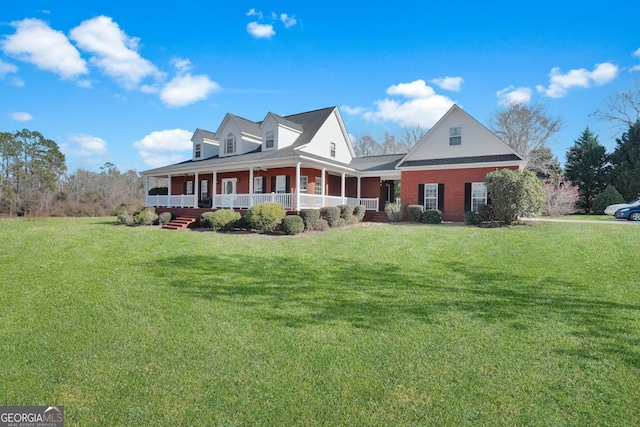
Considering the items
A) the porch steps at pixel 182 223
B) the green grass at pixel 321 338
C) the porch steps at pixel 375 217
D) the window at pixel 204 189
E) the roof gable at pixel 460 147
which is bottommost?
the green grass at pixel 321 338

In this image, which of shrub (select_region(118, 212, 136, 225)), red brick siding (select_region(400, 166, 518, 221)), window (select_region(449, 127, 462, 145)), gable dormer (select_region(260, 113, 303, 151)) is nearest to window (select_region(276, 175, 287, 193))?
gable dormer (select_region(260, 113, 303, 151))

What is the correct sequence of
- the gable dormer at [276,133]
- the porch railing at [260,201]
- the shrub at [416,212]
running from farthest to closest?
the gable dormer at [276,133], the shrub at [416,212], the porch railing at [260,201]

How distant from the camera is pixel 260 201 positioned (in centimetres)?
1917

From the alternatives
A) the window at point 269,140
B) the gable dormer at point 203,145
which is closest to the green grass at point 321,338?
the window at point 269,140

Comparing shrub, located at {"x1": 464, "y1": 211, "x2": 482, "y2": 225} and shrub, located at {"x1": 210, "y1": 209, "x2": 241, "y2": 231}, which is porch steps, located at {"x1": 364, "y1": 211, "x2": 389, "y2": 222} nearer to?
shrub, located at {"x1": 464, "y1": 211, "x2": 482, "y2": 225}

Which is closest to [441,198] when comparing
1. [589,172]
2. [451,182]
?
[451,182]

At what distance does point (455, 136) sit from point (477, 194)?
397cm

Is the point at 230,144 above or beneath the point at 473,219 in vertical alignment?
above

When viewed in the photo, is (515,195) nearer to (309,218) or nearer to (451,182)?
(451,182)

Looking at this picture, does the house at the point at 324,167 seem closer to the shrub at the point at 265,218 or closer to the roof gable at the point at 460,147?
the roof gable at the point at 460,147

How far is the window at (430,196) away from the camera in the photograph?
810 inches

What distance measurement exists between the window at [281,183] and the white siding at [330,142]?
2447 millimetres

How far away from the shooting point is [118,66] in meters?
14.3

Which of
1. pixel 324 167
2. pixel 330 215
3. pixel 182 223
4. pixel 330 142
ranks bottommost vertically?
pixel 182 223
